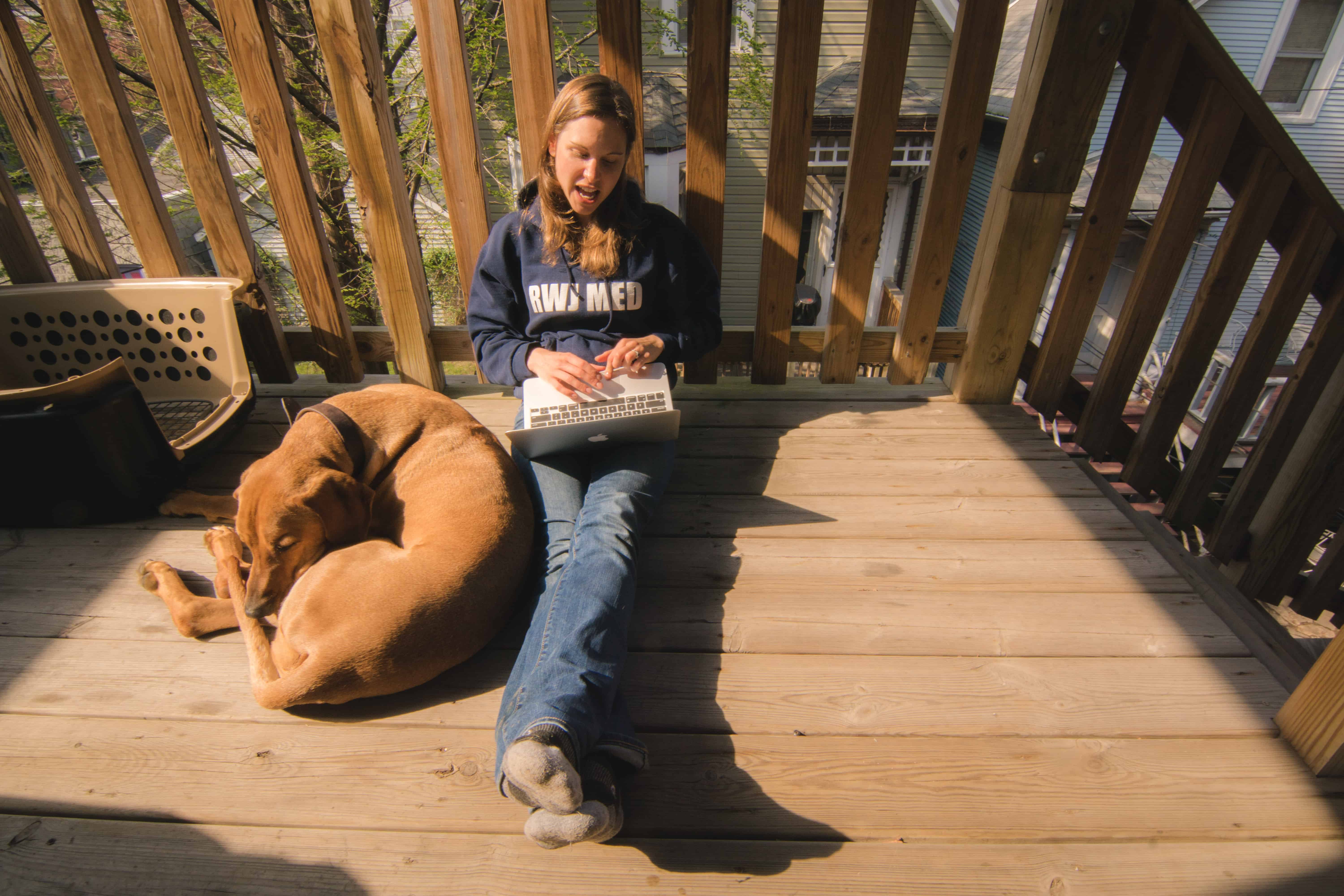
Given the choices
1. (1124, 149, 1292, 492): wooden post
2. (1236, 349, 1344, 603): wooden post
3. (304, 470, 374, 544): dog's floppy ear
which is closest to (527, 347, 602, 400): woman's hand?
(304, 470, 374, 544): dog's floppy ear

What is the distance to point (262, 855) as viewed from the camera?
140cm

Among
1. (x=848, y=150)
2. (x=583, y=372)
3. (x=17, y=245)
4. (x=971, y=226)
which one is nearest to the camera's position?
(x=583, y=372)

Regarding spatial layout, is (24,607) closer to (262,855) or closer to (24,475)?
(24,475)

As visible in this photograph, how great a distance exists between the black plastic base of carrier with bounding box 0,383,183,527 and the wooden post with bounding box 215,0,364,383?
2.66ft

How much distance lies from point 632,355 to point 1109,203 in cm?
191

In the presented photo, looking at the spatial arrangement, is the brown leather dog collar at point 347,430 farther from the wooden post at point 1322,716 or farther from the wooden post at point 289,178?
the wooden post at point 1322,716

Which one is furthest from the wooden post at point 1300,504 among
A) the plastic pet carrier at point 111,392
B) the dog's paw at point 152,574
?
the plastic pet carrier at point 111,392

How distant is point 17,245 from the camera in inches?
109

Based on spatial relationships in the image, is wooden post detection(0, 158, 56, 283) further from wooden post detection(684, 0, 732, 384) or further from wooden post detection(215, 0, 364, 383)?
wooden post detection(684, 0, 732, 384)

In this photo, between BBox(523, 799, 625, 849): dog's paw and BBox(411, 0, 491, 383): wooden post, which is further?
BBox(411, 0, 491, 383): wooden post

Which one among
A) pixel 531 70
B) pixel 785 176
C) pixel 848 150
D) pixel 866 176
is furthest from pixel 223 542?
pixel 848 150

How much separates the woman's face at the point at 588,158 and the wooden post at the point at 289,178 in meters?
1.10

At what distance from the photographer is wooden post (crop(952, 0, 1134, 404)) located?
2221mm

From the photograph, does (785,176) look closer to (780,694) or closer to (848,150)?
(780,694)
